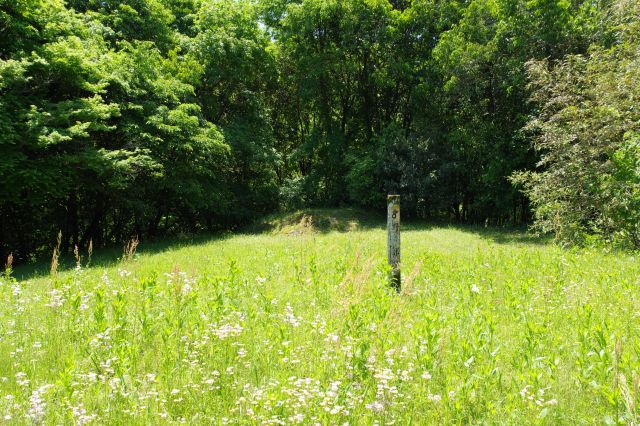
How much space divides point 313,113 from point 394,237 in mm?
28013

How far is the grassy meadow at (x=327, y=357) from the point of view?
3.35 meters

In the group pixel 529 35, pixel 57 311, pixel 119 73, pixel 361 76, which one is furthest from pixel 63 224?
pixel 529 35

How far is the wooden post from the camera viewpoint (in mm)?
7074

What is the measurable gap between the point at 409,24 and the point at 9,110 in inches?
885

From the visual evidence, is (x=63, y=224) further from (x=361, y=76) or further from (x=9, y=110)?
(x=361, y=76)

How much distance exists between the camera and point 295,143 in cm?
3572

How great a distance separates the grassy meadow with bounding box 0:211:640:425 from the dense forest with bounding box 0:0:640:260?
6.58 metres

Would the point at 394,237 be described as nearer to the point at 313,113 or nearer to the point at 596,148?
the point at 596,148

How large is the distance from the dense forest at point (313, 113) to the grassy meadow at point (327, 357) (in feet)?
21.6

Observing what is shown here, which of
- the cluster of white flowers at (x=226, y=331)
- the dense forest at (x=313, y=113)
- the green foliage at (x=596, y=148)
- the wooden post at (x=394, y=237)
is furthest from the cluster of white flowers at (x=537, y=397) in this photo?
the green foliage at (x=596, y=148)

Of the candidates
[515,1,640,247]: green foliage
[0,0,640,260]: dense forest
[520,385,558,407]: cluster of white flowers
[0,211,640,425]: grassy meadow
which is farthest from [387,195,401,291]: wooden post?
[515,1,640,247]: green foliage

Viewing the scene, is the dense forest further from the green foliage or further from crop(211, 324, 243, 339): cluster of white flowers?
crop(211, 324, 243, 339): cluster of white flowers

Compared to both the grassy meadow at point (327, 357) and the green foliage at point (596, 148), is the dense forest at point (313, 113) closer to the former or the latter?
the green foliage at point (596, 148)

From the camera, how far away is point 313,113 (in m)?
33.8
